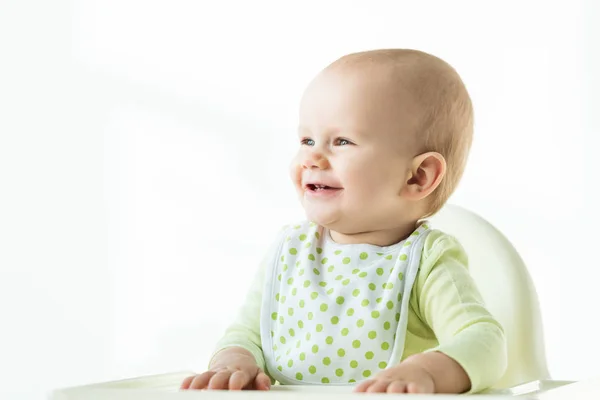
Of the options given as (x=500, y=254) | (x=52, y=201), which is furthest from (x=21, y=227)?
(x=500, y=254)

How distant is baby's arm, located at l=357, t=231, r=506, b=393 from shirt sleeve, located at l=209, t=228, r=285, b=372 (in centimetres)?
19

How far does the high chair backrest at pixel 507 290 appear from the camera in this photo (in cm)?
128

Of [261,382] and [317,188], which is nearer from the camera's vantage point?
[261,382]

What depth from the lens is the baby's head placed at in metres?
1.10

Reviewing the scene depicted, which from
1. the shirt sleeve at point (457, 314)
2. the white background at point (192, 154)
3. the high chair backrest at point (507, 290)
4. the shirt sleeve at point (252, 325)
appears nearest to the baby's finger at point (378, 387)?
the shirt sleeve at point (457, 314)

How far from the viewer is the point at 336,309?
110cm

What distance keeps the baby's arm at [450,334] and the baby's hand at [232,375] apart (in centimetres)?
17

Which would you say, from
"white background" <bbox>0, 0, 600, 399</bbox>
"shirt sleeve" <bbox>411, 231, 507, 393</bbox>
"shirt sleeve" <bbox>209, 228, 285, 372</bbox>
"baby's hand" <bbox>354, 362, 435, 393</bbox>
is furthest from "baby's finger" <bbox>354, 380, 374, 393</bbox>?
"white background" <bbox>0, 0, 600, 399</bbox>

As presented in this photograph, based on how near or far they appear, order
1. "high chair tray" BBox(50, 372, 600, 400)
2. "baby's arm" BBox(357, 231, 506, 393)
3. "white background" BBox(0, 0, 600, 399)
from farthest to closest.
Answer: "white background" BBox(0, 0, 600, 399) < "baby's arm" BBox(357, 231, 506, 393) < "high chair tray" BBox(50, 372, 600, 400)

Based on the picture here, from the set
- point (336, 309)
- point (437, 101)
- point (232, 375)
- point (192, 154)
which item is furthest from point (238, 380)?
point (192, 154)

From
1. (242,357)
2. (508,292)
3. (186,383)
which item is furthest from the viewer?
(508,292)

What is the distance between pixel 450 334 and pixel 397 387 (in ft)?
0.72

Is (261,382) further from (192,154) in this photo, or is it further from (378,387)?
(192,154)

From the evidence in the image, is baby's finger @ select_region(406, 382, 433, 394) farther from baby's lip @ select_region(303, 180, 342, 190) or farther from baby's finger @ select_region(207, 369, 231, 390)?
baby's lip @ select_region(303, 180, 342, 190)
